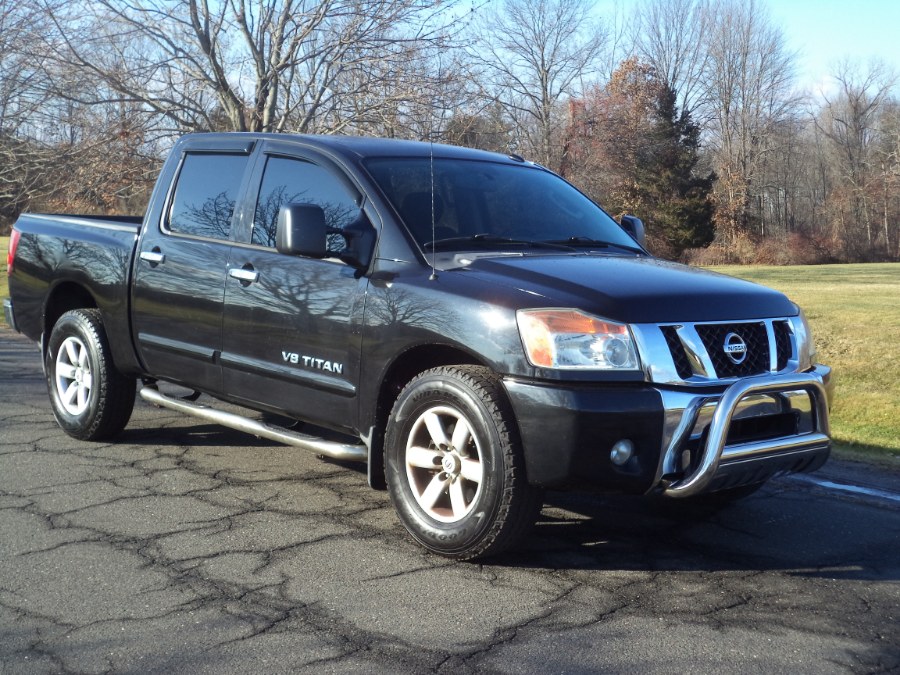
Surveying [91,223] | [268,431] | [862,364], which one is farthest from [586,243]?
[862,364]

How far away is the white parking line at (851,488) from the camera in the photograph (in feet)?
18.0

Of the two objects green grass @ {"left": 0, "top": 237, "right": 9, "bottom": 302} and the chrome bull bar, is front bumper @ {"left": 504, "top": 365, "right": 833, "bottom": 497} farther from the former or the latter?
green grass @ {"left": 0, "top": 237, "right": 9, "bottom": 302}

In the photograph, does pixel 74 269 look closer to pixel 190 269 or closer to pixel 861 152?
pixel 190 269

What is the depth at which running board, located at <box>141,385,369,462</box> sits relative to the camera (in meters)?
4.76

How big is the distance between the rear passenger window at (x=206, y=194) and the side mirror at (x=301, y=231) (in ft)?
3.25

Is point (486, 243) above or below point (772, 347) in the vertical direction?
above

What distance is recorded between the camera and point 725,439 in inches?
156

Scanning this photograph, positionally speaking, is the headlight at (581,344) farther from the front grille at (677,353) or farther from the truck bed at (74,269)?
the truck bed at (74,269)

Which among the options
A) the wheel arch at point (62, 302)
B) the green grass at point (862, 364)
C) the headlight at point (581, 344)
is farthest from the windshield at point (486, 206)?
the green grass at point (862, 364)

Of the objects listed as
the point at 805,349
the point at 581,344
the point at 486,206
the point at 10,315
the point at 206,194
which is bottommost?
the point at 805,349

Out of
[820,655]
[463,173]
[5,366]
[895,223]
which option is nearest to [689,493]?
[820,655]

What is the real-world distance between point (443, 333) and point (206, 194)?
2.27 m

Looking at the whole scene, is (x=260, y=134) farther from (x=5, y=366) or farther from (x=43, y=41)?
(x=43, y=41)

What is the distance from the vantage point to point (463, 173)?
216 inches
